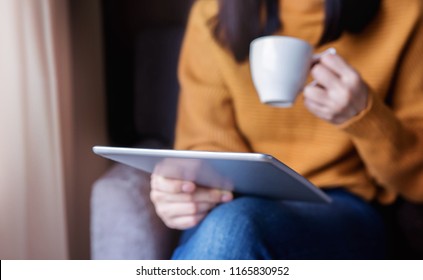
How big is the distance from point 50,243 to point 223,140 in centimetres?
25

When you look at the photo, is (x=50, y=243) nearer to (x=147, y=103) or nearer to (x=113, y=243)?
(x=113, y=243)

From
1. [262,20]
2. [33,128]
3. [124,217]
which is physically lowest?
[124,217]

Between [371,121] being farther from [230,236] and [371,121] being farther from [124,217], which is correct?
[124,217]

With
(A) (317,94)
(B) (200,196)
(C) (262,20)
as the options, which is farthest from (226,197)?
(C) (262,20)

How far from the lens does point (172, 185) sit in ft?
1.71

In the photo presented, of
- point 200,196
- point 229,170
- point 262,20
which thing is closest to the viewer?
point 229,170

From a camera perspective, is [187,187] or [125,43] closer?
[187,187]

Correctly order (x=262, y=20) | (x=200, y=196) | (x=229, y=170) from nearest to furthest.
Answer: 1. (x=229, y=170)
2. (x=200, y=196)
3. (x=262, y=20)

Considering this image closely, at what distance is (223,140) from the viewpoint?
64 cm

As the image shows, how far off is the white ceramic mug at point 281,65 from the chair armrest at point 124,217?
18cm

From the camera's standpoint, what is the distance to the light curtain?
51cm

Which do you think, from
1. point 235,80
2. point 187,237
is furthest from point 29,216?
point 235,80

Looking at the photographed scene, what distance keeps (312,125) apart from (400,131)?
0.37 ft

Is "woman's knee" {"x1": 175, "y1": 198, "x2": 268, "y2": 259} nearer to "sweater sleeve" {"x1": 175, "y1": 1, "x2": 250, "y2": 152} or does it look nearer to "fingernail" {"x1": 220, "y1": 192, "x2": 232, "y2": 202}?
"fingernail" {"x1": 220, "y1": 192, "x2": 232, "y2": 202}
